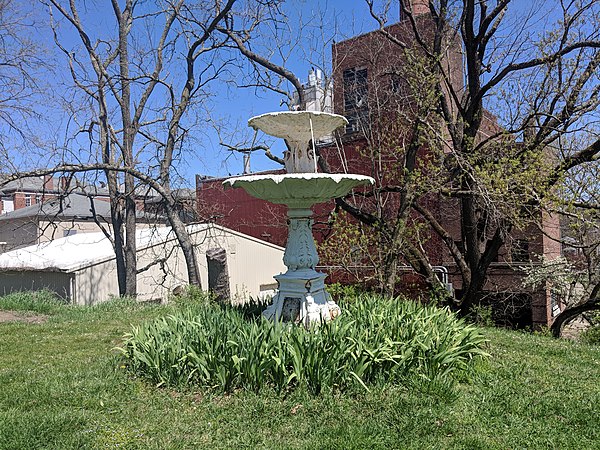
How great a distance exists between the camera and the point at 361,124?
10.9 m

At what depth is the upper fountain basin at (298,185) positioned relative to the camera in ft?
15.8

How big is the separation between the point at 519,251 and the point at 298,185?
7645 millimetres

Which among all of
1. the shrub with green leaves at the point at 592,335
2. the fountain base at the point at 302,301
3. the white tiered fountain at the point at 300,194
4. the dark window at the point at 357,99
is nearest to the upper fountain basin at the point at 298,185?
the white tiered fountain at the point at 300,194

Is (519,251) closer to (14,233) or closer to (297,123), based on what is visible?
(297,123)

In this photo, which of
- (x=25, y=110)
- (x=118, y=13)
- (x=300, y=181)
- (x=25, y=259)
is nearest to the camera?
(x=300, y=181)

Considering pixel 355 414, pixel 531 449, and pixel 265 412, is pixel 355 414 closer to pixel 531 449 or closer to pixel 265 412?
pixel 265 412

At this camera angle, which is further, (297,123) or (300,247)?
(300,247)

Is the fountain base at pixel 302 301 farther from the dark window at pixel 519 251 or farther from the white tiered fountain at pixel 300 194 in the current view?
the dark window at pixel 519 251

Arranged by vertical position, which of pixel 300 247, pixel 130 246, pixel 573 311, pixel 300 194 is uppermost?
pixel 300 194

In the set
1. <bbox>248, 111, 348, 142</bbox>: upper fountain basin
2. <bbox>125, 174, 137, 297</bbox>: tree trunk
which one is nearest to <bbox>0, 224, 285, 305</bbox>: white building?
<bbox>125, 174, 137, 297</bbox>: tree trunk

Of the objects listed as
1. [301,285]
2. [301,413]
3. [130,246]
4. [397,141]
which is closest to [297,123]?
[301,285]

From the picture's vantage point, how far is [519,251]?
10.7 m

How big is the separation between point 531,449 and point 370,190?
7575mm

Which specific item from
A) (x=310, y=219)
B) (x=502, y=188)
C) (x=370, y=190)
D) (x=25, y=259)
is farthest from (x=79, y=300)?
(x=502, y=188)
